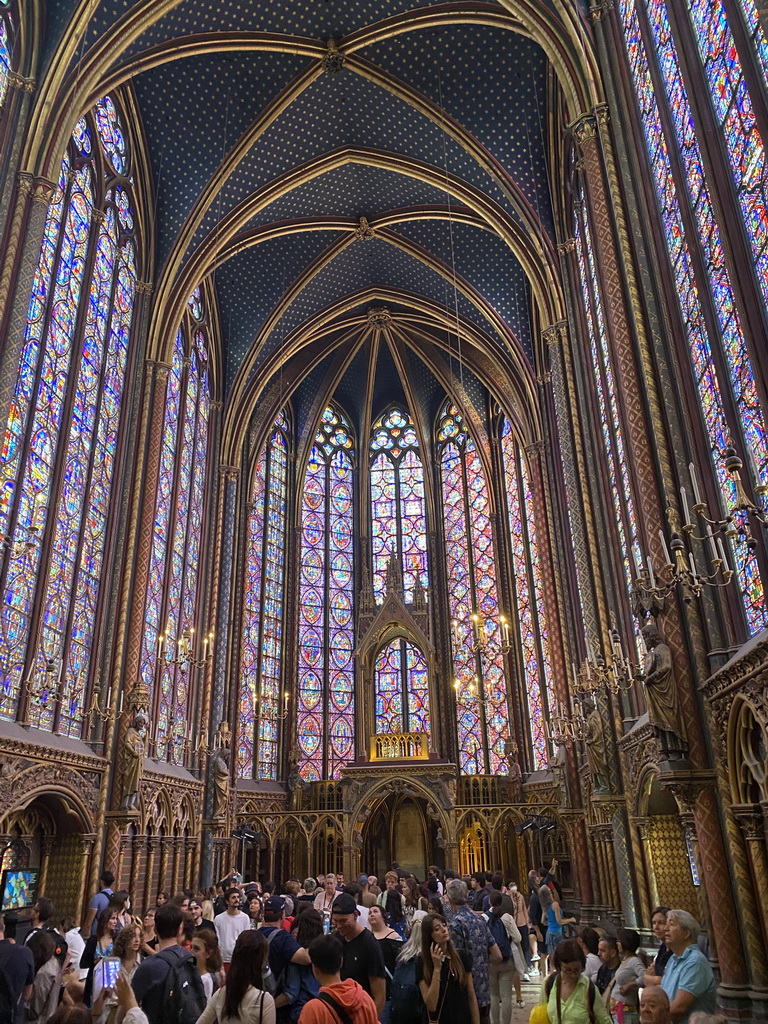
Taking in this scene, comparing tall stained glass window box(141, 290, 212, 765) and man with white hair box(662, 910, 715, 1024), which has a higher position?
tall stained glass window box(141, 290, 212, 765)

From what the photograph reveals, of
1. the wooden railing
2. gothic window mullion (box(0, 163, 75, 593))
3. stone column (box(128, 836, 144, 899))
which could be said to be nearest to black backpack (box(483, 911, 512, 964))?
gothic window mullion (box(0, 163, 75, 593))

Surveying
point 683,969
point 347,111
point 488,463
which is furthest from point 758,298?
point 488,463

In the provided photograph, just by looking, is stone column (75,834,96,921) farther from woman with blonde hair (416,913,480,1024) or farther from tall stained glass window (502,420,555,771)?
tall stained glass window (502,420,555,771)

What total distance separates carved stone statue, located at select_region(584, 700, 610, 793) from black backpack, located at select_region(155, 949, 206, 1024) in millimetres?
10836

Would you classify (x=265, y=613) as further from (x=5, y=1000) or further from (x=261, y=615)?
(x=5, y=1000)

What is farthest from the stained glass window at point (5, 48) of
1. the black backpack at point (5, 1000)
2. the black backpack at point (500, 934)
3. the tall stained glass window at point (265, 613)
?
the black backpack at point (500, 934)

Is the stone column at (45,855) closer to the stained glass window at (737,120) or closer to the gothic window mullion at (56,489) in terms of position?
the gothic window mullion at (56,489)

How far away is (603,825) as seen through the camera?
1501 cm

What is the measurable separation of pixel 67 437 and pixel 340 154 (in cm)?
1117

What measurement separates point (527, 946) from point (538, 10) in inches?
626

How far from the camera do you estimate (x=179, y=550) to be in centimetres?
2108

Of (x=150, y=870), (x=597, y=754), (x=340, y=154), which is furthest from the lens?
(x=340, y=154)

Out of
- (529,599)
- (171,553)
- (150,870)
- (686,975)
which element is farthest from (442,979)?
(529,599)

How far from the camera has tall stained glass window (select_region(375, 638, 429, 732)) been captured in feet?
87.5
